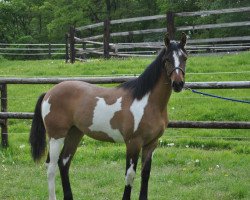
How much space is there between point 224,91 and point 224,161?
3292 millimetres

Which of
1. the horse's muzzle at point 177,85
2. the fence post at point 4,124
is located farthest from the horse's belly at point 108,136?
the fence post at point 4,124

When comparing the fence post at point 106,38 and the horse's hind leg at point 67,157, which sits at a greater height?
the fence post at point 106,38

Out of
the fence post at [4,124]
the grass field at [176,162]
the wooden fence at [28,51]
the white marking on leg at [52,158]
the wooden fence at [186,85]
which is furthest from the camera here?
the wooden fence at [28,51]

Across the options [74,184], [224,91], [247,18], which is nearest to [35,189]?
[74,184]

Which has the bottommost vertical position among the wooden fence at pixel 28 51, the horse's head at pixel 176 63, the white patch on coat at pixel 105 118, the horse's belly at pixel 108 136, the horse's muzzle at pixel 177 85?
the wooden fence at pixel 28 51

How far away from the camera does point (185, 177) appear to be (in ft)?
19.9

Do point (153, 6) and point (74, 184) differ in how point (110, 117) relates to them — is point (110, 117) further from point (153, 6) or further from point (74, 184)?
point (153, 6)

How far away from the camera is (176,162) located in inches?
268

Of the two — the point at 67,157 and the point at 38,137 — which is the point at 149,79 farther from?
the point at 38,137

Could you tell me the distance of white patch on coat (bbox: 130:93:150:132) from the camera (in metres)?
4.61

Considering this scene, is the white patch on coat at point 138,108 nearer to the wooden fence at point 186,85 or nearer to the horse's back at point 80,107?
the horse's back at point 80,107

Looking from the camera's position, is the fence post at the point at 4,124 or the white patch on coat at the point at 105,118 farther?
the fence post at the point at 4,124

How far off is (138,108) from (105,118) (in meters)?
0.38

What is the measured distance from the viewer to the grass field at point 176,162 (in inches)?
223
